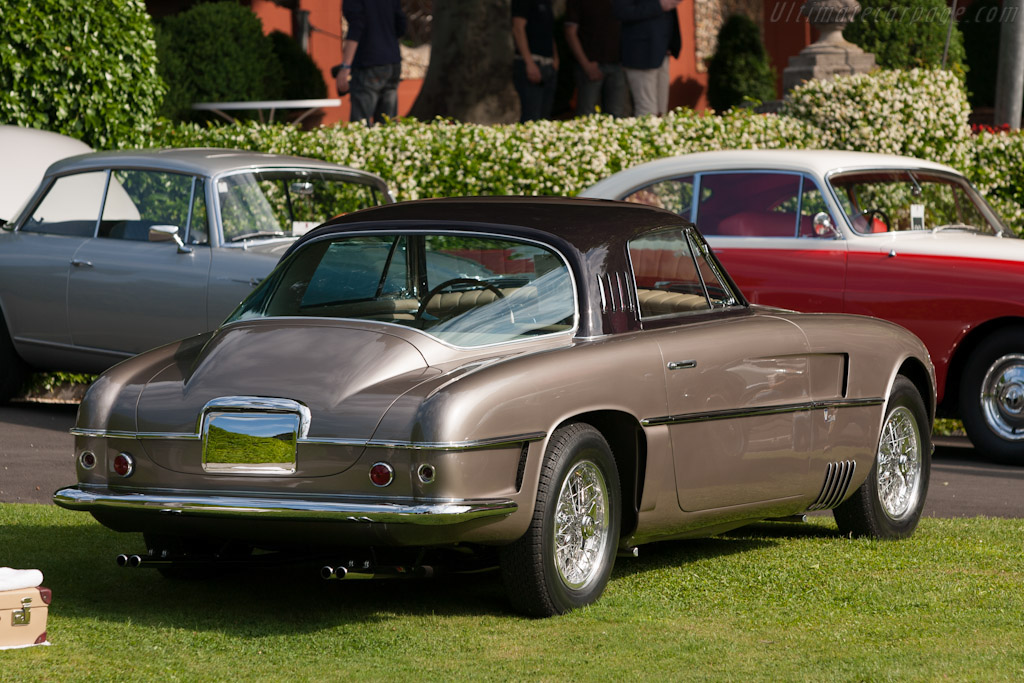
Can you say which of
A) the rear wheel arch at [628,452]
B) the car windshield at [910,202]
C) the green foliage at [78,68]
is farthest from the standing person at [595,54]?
the rear wheel arch at [628,452]

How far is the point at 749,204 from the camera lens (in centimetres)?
1062

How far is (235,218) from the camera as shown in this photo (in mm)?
10266

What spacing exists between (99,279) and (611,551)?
566 centimetres

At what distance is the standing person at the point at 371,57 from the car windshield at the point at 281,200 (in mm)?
4748

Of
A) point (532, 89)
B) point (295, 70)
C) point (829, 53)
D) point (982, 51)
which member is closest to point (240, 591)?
point (532, 89)

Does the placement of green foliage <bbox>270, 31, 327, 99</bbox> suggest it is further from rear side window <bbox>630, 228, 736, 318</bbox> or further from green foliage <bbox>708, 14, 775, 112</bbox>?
rear side window <bbox>630, 228, 736, 318</bbox>

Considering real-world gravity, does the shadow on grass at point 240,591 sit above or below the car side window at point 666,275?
below

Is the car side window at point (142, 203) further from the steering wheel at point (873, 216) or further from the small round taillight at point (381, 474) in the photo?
the small round taillight at point (381, 474)

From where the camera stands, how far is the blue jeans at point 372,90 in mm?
16156

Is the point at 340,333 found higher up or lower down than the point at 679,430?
higher up

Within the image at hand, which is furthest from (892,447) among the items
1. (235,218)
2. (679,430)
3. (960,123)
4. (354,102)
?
(354,102)

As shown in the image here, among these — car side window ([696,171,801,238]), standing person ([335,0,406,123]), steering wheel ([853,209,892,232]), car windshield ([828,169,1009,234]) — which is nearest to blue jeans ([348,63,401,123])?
standing person ([335,0,406,123])

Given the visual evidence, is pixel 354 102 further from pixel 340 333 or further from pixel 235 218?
pixel 340 333

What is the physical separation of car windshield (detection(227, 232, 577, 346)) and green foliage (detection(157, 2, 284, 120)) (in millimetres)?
15353
